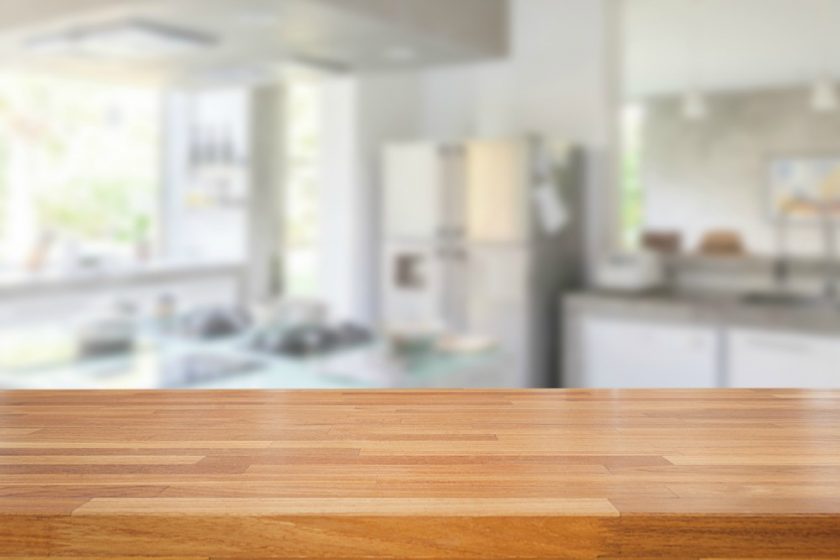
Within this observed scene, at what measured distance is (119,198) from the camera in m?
6.03

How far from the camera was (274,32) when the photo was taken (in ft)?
8.63

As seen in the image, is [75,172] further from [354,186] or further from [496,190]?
[496,190]

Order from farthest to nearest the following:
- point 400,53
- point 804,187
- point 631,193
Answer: point 631,193 < point 804,187 < point 400,53

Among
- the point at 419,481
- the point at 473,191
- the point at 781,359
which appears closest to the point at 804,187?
the point at 781,359

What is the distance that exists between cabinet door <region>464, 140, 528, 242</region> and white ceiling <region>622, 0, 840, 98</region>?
154 cm

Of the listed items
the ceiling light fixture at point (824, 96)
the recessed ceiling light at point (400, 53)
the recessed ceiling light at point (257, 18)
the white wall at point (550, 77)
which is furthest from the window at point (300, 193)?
the recessed ceiling light at point (257, 18)

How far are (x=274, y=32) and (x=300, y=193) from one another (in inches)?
143

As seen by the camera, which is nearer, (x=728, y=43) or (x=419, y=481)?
(x=419, y=481)

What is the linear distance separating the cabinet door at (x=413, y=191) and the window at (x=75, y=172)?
1.73 m

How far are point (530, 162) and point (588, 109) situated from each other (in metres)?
0.88

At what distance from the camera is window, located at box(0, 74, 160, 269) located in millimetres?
5348

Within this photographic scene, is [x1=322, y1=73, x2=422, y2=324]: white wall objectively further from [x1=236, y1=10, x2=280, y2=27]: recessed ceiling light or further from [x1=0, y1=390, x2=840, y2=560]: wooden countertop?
[x1=0, y1=390, x2=840, y2=560]: wooden countertop

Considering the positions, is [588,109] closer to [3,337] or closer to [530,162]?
[530,162]

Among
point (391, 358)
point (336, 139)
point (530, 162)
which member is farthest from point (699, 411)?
point (336, 139)
